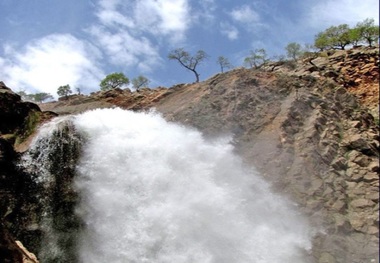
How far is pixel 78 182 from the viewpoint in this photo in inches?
653

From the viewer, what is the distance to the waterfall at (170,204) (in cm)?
1380

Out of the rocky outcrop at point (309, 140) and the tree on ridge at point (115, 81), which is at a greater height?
the tree on ridge at point (115, 81)

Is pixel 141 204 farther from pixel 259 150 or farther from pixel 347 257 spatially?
pixel 347 257

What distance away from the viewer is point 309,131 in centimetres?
1872

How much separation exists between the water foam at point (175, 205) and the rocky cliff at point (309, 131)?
108cm

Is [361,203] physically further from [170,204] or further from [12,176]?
[12,176]

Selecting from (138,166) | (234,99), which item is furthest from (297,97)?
(138,166)

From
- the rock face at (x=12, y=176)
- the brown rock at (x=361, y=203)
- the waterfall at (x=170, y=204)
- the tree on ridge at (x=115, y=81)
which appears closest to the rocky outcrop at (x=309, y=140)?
the brown rock at (x=361, y=203)

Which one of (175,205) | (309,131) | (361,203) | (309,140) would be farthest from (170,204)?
(309,131)

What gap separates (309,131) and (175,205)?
7.90m

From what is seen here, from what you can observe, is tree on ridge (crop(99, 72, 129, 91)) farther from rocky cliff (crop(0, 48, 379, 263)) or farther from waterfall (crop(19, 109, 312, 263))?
waterfall (crop(19, 109, 312, 263))

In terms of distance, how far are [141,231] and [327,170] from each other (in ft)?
28.2

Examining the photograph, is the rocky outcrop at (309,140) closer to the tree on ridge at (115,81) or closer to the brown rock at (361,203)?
the brown rock at (361,203)

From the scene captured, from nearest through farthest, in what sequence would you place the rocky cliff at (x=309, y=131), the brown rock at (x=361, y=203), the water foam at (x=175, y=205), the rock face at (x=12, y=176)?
the rock face at (x=12, y=176) → the water foam at (x=175, y=205) → the rocky cliff at (x=309, y=131) → the brown rock at (x=361, y=203)
